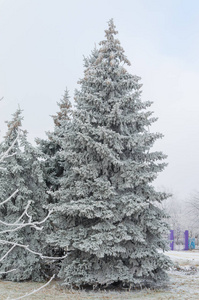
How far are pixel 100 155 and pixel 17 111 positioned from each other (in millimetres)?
3735

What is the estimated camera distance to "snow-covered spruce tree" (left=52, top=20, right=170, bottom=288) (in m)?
7.71

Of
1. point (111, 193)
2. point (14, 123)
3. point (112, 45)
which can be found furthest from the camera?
point (14, 123)

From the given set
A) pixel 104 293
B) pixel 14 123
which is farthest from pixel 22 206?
pixel 104 293

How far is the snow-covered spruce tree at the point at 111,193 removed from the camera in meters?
7.71

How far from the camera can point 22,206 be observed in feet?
31.6

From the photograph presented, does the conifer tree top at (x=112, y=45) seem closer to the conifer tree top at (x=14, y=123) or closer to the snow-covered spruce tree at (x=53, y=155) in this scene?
the snow-covered spruce tree at (x=53, y=155)

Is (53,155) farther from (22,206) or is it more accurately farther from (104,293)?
(104,293)

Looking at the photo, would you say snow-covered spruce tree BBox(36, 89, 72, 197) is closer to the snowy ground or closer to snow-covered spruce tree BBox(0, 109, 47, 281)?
snow-covered spruce tree BBox(0, 109, 47, 281)

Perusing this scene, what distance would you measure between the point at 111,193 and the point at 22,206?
348cm

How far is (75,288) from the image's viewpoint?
26.5 feet

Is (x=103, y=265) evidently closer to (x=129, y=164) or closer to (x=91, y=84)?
(x=129, y=164)

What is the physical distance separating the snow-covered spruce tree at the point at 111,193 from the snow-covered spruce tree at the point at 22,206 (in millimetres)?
1441

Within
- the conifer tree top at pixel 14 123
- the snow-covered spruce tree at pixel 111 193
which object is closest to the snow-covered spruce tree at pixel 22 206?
the conifer tree top at pixel 14 123

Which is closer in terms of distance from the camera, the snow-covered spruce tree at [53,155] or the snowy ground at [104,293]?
the snowy ground at [104,293]
